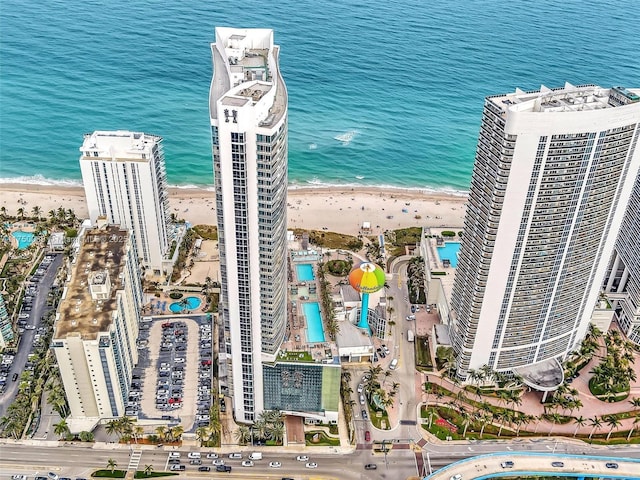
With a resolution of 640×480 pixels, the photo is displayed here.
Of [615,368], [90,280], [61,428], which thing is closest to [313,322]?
[90,280]

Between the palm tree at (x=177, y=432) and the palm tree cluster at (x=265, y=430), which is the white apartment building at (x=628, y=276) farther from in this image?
the palm tree at (x=177, y=432)

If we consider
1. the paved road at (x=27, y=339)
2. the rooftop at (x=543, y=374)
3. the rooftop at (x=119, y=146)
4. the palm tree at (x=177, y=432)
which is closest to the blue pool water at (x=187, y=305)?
the paved road at (x=27, y=339)

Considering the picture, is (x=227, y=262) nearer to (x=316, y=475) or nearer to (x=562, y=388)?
(x=316, y=475)

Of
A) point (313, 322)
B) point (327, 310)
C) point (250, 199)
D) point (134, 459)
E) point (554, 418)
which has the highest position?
point (250, 199)

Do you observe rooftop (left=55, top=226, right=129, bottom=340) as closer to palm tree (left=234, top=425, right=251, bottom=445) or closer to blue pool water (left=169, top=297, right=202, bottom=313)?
blue pool water (left=169, top=297, right=202, bottom=313)

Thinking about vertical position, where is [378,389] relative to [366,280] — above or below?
below

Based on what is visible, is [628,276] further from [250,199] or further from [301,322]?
[250,199]
